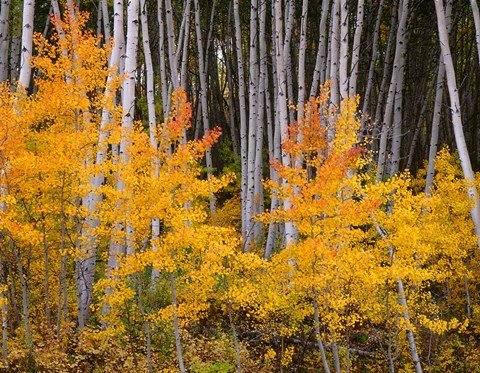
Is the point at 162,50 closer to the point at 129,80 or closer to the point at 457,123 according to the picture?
the point at 129,80

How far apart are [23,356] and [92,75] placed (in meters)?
5.26

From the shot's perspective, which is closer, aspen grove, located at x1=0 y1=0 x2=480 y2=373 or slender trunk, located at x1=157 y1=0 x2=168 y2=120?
aspen grove, located at x1=0 y1=0 x2=480 y2=373

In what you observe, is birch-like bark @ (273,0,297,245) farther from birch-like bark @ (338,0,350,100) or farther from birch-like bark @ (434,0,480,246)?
birch-like bark @ (434,0,480,246)

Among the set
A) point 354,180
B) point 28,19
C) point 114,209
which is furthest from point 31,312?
point 354,180

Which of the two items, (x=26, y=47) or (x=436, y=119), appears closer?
(x=26, y=47)

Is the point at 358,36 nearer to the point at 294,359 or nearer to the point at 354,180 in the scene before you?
the point at 354,180

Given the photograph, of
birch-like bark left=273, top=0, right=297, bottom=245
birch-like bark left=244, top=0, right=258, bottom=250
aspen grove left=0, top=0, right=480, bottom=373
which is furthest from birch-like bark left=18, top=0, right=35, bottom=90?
birch-like bark left=244, top=0, right=258, bottom=250

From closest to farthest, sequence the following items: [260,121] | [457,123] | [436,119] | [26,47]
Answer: [26,47] < [457,123] < [436,119] < [260,121]

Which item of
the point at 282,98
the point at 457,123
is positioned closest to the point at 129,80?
the point at 282,98

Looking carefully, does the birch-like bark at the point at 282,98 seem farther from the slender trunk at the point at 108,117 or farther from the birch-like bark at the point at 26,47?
the birch-like bark at the point at 26,47

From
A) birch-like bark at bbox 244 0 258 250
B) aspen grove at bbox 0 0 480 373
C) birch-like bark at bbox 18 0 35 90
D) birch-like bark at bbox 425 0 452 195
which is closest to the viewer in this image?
birch-like bark at bbox 18 0 35 90

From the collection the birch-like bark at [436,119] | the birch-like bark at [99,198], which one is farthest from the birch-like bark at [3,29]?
the birch-like bark at [436,119]

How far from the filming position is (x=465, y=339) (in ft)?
39.3

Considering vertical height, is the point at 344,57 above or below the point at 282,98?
above
